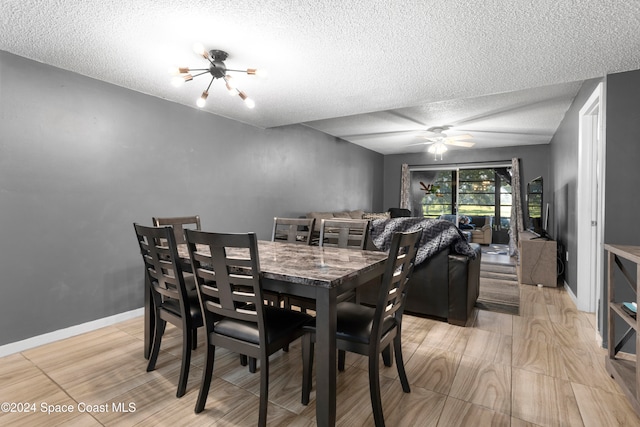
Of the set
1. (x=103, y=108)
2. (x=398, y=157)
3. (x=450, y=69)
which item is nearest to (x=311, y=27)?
(x=450, y=69)

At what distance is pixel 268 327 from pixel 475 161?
281 inches

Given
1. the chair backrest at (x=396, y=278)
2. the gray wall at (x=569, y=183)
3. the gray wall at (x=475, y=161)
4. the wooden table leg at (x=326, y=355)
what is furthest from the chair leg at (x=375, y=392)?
the gray wall at (x=475, y=161)

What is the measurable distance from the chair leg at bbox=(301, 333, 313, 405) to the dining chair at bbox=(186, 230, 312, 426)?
99 mm

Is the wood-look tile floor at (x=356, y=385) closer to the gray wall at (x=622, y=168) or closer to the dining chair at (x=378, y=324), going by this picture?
the dining chair at (x=378, y=324)

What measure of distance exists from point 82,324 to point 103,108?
189cm

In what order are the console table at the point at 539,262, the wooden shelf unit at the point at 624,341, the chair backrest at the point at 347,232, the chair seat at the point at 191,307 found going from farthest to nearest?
the console table at the point at 539,262, the chair backrest at the point at 347,232, the chair seat at the point at 191,307, the wooden shelf unit at the point at 624,341

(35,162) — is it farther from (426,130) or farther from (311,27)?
(426,130)

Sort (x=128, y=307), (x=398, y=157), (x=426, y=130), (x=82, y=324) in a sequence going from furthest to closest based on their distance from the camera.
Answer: (x=398, y=157) < (x=426, y=130) < (x=128, y=307) < (x=82, y=324)

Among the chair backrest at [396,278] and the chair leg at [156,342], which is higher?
the chair backrest at [396,278]

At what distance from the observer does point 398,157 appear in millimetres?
8250

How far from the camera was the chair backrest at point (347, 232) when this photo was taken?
8.21 feet

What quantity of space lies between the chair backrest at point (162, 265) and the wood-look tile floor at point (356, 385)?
1.69 feet

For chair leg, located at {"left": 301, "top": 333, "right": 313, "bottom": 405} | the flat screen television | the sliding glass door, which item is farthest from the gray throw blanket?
the sliding glass door

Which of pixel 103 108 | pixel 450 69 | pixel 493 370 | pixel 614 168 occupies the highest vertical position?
pixel 450 69
